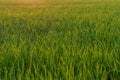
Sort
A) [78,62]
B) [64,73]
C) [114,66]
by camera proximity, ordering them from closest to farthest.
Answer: [64,73], [114,66], [78,62]

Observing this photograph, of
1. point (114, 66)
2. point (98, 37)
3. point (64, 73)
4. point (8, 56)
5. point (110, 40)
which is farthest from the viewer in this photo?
point (98, 37)

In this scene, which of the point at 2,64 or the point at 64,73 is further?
the point at 2,64

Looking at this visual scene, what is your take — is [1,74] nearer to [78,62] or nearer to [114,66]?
[78,62]

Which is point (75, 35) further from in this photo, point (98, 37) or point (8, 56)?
point (8, 56)

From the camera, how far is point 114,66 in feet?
7.81

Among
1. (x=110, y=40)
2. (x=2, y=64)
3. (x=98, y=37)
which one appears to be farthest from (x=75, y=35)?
(x=2, y=64)

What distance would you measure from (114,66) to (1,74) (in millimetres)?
985

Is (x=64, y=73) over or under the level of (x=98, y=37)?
over

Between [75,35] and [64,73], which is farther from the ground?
[64,73]

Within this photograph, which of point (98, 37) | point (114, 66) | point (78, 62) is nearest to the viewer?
point (114, 66)

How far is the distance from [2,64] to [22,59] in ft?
0.64

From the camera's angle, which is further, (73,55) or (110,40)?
(110,40)

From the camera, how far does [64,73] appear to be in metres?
2.14

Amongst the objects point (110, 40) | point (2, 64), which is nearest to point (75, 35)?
point (110, 40)
